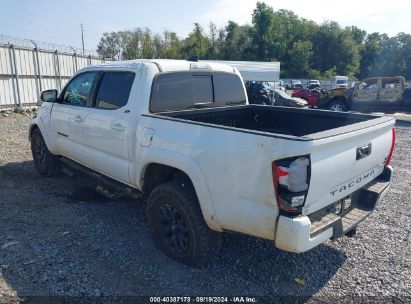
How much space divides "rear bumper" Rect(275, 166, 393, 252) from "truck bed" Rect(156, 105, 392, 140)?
0.74 metres

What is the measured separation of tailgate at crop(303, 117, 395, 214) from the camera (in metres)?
2.48

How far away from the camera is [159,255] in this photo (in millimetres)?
3473

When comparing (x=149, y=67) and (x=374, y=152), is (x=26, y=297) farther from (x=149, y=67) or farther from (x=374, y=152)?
(x=374, y=152)

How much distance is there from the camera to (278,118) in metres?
4.47

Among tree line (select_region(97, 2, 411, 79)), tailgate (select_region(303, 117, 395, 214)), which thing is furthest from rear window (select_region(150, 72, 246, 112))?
tree line (select_region(97, 2, 411, 79))

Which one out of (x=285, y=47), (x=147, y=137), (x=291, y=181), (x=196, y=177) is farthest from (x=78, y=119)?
(x=285, y=47)

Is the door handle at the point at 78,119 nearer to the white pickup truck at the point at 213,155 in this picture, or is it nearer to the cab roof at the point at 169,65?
the white pickup truck at the point at 213,155

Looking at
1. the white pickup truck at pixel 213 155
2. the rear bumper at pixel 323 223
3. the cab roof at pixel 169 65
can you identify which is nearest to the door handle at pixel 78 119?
the white pickup truck at pixel 213 155

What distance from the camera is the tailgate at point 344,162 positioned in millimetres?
2479

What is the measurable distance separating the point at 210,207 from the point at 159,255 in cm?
102

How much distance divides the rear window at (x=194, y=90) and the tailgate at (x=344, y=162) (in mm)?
1940

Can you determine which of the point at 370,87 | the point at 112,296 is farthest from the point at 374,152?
the point at 370,87

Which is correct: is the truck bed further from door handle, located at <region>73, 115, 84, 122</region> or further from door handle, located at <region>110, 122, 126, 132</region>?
door handle, located at <region>73, 115, 84, 122</region>

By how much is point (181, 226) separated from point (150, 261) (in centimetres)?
51
